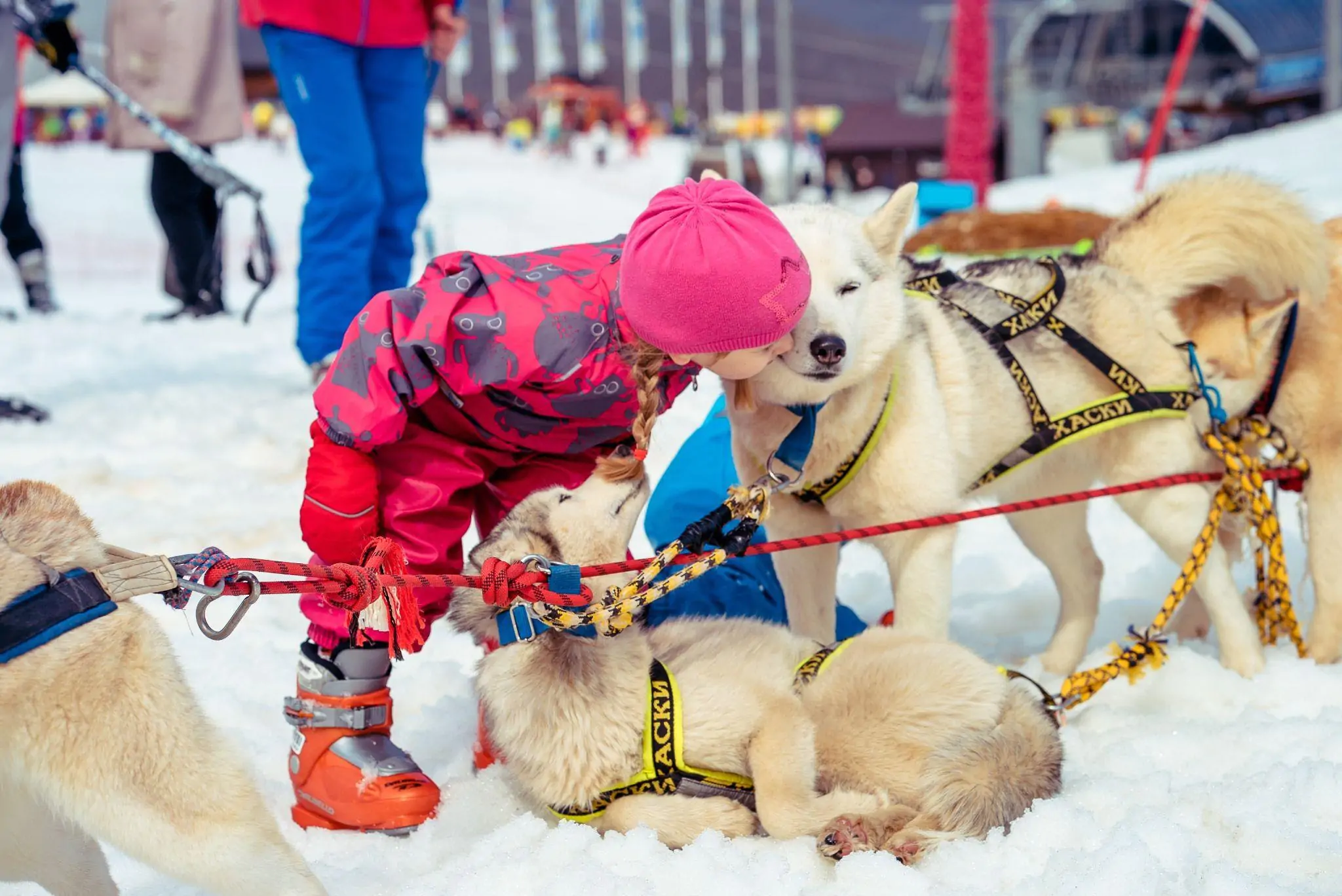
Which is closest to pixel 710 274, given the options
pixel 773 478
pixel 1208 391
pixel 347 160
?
pixel 773 478

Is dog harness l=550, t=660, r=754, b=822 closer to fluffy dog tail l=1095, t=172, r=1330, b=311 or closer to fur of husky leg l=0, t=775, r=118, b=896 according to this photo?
fur of husky leg l=0, t=775, r=118, b=896

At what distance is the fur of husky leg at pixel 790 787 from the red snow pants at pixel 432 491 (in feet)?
2.30

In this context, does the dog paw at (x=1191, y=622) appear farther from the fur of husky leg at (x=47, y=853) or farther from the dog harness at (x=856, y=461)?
the fur of husky leg at (x=47, y=853)

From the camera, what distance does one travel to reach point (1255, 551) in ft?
9.67

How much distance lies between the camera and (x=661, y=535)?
10.5 feet

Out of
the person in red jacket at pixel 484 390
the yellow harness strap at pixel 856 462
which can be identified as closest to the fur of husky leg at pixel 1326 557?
the yellow harness strap at pixel 856 462

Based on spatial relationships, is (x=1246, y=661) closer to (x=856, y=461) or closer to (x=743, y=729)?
(x=856, y=461)

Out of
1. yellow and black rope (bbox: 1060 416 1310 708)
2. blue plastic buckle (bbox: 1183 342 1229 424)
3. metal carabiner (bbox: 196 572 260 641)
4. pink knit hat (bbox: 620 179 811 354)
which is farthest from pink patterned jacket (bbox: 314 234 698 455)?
blue plastic buckle (bbox: 1183 342 1229 424)

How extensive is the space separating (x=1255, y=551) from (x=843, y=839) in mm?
1605

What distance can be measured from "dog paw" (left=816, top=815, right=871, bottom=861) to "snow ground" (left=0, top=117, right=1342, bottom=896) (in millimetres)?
30

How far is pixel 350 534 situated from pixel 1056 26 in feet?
115

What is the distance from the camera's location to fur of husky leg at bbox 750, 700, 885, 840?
1991 millimetres

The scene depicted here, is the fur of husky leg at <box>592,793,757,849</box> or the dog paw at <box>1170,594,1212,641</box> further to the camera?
the dog paw at <box>1170,594,1212,641</box>

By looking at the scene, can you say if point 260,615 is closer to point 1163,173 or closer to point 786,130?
point 1163,173
